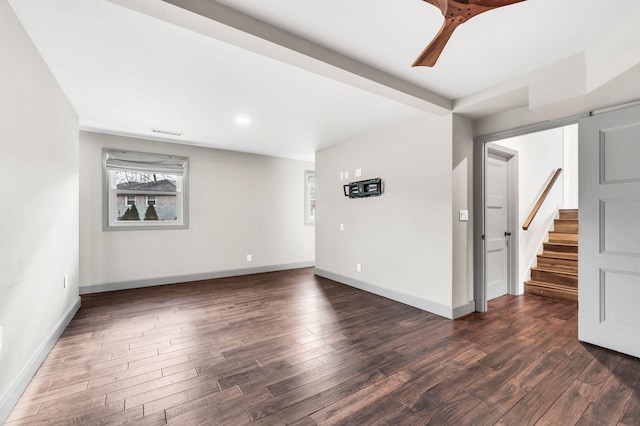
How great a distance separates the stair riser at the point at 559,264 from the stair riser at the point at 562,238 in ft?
1.40

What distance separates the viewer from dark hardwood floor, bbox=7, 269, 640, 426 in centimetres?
167

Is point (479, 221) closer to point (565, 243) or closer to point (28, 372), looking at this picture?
point (565, 243)

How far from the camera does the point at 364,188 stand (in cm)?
428

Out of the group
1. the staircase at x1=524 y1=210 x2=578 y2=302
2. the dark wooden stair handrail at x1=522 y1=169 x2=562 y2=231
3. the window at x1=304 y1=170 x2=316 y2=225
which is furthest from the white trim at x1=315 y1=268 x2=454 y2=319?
the dark wooden stair handrail at x1=522 y1=169 x2=562 y2=231

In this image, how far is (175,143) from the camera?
4.96 meters

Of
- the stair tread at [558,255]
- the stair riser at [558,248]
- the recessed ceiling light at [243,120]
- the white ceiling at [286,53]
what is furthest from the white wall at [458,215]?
the recessed ceiling light at [243,120]

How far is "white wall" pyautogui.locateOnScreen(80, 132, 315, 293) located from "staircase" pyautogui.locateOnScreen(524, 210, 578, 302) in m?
4.23

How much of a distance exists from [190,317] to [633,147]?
14.8 ft

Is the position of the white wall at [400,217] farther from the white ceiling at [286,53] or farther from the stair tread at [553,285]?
the stair tread at [553,285]

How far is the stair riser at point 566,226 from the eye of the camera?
179 inches

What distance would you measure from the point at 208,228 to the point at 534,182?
566cm

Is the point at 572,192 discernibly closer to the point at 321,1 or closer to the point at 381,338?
the point at 381,338

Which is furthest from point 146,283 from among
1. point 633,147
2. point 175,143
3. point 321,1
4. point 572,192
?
point 572,192

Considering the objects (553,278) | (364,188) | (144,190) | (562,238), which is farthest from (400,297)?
(144,190)
